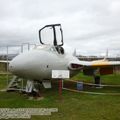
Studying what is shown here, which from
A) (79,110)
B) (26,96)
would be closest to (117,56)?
(26,96)

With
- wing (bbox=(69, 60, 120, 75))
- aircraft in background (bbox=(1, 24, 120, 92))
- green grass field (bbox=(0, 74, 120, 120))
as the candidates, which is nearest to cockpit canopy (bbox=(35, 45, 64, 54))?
aircraft in background (bbox=(1, 24, 120, 92))

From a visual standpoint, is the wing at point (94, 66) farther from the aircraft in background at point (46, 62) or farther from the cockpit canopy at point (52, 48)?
the cockpit canopy at point (52, 48)

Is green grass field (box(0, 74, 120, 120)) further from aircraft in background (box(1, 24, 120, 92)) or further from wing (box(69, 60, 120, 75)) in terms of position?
wing (box(69, 60, 120, 75))

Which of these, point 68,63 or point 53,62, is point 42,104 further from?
point 68,63

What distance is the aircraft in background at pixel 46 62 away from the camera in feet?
45.3

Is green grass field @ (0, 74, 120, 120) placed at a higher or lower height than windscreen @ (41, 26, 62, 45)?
lower

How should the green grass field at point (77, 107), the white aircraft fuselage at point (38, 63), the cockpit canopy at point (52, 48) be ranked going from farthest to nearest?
the cockpit canopy at point (52, 48)
the white aircraft fuselage at point (38, 63)
the green grass field at point (77, 107)

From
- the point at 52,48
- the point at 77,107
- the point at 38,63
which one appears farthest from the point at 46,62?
the point at 77,107

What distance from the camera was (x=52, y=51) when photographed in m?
16.2

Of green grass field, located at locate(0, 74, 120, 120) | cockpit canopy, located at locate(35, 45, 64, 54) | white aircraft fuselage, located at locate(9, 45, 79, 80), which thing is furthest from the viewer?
cockpit canopy, located at locate(35, 45, 64, 54)

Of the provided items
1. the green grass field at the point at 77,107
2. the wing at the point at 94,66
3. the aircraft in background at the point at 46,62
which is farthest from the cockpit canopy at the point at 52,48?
the green grass field at the point at 77,107

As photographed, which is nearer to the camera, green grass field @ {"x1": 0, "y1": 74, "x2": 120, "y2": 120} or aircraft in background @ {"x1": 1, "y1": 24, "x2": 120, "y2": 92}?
green grass field @ {"x1": 0, "y1": 74, "x2": 120, "y2": 120}

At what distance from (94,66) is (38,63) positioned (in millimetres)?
5589

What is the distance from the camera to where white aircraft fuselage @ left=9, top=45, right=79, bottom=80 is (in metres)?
13.7
